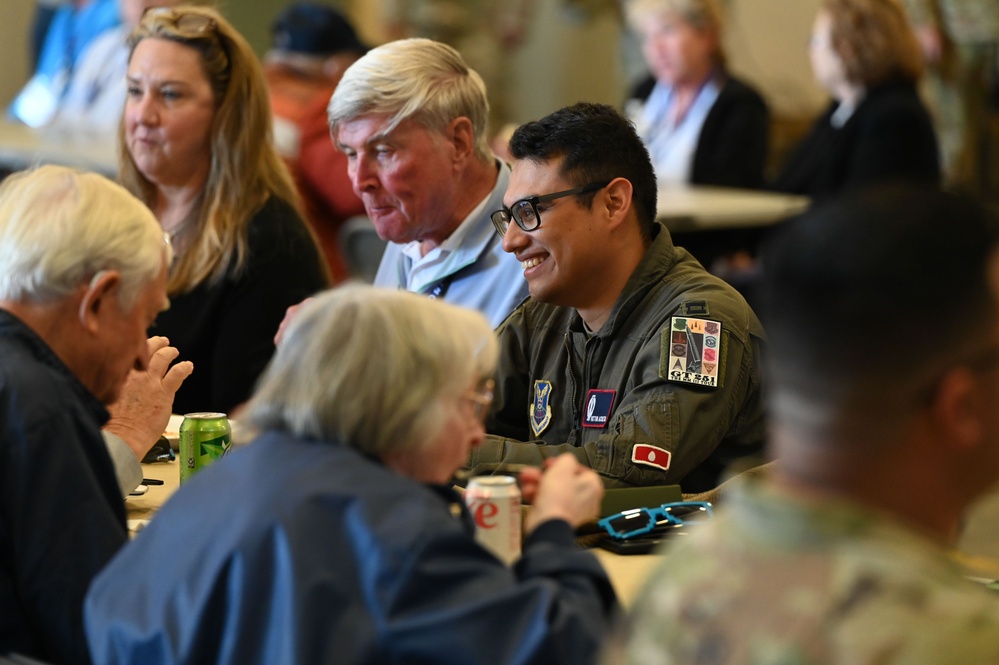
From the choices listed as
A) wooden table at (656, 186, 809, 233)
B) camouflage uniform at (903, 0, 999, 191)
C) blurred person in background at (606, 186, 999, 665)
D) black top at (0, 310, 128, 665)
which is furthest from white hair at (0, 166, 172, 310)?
camouflage uniform at (903, 0, 999, 191)

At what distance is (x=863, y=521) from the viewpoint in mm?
1105

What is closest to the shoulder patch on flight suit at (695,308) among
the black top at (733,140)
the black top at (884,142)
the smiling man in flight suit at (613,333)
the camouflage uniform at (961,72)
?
the smiling man in flight suit at (613,333)

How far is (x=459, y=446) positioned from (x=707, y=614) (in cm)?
57

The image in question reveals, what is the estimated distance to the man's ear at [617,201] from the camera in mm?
2602

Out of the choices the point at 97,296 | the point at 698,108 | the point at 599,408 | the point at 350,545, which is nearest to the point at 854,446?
the point at 350,545

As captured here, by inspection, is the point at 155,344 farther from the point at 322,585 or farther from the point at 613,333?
the point at 322,585

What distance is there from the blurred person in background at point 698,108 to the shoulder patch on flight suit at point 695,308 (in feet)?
11.9

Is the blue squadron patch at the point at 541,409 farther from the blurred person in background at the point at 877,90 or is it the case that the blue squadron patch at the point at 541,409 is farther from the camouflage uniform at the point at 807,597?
the blurred person in background at the point at 877,90

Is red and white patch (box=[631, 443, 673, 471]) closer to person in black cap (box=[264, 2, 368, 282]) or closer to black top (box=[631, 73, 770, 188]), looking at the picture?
person in black cap (box=[264, 2, 368, 282])

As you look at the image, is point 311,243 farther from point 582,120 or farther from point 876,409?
point 876,409

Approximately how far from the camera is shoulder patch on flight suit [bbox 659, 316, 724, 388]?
242 cm

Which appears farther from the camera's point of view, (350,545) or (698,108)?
(698,108)

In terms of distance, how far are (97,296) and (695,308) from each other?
1.08m

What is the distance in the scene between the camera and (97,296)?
1.88 meters
